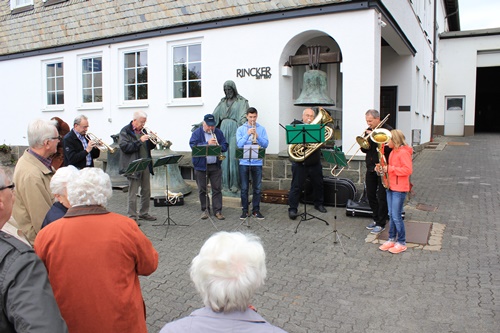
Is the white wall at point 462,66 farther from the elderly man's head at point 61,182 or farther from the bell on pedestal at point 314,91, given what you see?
the elderly man's head at point 61,182

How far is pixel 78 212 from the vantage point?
247 cm

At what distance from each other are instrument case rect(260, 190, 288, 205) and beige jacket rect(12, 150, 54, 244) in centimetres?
570

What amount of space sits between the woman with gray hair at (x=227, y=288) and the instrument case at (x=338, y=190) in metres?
6.21

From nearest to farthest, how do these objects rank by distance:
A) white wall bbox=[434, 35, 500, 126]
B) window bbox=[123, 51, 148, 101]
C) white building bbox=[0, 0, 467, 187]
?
white building bbox=[0, 0, 467, 187]
window bbox=[123, 51, 148, 101]
white wall bbox=[434, 35, 500, 126]

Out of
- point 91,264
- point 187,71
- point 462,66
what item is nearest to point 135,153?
point 187,71

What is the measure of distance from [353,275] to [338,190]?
10.7ft

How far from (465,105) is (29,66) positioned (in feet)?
66.1

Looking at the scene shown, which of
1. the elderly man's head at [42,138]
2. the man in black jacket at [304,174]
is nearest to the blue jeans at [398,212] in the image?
the man in black jacket at [304,174]

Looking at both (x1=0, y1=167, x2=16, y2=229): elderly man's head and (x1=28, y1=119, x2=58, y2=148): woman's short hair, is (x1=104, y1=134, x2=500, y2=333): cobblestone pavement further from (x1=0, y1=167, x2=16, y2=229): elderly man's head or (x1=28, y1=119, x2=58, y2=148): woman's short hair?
(x1=0, y1=167, x2=16, y2=229): elderly man's head

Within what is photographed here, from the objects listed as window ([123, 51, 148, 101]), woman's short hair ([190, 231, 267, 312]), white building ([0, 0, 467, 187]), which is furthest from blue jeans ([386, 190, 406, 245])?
A: window ([123, 51, 148, 101])

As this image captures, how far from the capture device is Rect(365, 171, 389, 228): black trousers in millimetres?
6621

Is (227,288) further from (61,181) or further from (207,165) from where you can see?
(207,165)

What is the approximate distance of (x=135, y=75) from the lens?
37.1 ft

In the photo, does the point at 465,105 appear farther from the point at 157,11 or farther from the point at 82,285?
the point at 82,285
